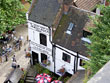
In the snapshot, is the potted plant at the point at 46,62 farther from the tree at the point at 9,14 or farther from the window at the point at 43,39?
the tree at the point at 9,14

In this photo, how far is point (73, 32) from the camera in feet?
69.1

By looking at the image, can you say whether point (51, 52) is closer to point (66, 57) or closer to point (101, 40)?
point (66, 57)

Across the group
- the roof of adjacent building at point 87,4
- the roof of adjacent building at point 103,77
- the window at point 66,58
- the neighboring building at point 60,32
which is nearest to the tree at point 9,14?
the neighboring building at point 60,32

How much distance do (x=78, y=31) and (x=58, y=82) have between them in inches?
218

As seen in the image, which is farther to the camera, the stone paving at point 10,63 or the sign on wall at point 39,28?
the stone paving at point 10,63

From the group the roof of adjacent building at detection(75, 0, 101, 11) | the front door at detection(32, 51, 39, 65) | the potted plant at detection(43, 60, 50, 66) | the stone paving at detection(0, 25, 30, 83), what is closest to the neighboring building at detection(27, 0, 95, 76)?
the potted plant at detection(43, 60, 50, 66)

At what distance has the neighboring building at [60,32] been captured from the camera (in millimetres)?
20641

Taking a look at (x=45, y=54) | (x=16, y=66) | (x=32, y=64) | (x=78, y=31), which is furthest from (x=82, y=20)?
(x=16, y=66)

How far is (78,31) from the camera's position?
20766mm

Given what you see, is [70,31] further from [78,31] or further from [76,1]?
[76,1]

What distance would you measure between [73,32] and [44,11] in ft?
12.4

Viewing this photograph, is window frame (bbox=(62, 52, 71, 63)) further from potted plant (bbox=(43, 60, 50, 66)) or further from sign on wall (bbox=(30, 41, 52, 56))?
potted plant (bbox=(43, 60, 50, 66))

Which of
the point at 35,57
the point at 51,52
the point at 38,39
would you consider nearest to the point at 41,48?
the point at 38,39

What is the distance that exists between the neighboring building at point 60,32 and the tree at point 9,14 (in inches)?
252
